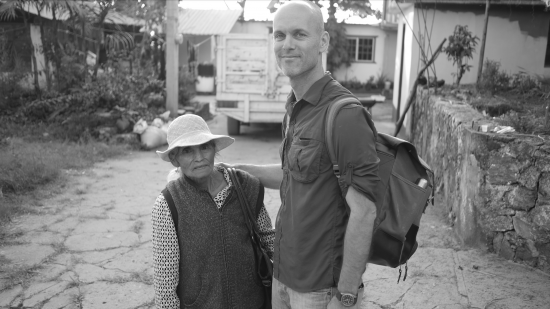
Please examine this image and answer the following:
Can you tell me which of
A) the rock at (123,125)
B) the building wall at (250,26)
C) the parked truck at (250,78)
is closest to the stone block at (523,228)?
the parked truck at (250,78)

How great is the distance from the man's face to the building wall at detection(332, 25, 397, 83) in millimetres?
20999

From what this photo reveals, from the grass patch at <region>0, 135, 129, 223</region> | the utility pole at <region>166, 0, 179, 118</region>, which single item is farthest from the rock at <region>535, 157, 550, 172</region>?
the utility pole at <region>166, 0, 179, 118</region>

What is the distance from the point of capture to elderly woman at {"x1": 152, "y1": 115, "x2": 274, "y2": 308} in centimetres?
219

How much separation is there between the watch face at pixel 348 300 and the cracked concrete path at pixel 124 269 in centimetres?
189

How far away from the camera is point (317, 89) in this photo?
1910 millimetres

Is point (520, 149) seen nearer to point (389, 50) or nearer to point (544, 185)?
point (544, 185)

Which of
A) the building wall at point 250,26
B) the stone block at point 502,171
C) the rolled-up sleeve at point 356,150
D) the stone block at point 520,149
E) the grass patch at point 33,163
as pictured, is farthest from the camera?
the building wall at point 250,26

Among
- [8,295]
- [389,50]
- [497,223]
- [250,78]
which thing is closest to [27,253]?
[8,295]

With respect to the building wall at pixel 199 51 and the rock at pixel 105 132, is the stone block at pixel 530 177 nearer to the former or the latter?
the rock at pixel 105 132

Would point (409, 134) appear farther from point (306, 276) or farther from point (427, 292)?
point (306, 276)

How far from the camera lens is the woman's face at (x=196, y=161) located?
7.45 feet

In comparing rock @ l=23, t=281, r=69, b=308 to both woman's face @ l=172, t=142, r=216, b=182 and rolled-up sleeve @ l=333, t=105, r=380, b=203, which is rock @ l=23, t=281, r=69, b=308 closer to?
woman's face @ l=172, t=142, r=216, b=182

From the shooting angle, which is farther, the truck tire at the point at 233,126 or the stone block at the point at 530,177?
the truck tire at the point at 233,126

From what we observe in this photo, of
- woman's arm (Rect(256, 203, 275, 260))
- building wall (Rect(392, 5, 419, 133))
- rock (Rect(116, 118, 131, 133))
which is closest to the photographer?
woman's arm (Rect(256, 203, 275, 260))
